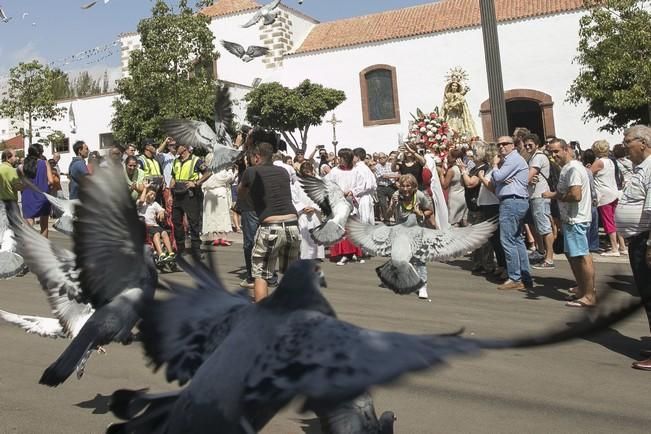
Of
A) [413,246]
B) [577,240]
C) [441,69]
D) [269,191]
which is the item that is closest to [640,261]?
[577,240]

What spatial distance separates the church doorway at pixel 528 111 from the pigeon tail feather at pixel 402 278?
25.6 metres

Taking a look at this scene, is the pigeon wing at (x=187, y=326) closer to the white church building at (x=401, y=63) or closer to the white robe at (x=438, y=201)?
the white robe at (x=438, y=201)

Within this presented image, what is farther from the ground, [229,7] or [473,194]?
[229,7]

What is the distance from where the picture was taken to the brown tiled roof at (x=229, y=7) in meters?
38.4

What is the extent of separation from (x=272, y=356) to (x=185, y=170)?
8.28 m

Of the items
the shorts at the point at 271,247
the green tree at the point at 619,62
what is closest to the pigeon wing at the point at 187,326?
the shorts at the point at 271,247

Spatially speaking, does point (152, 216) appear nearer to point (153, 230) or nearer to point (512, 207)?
point (153, 230)

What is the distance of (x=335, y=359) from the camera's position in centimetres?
174

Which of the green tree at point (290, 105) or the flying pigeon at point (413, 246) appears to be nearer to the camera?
the flying pigeon at point (413, 246)

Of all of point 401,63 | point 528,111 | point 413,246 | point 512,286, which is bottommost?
point 512,286

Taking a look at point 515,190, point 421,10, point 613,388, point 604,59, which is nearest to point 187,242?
point 515,190

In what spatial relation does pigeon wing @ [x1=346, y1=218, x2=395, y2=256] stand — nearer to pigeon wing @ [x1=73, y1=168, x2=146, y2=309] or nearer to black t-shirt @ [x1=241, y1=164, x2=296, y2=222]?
black t-shirt @ [x1=241, y1=164, x2=296, y2=222]

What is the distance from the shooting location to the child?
953cm

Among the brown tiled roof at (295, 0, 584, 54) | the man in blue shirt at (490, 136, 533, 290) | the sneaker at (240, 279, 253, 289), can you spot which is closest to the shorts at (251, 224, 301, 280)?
the sneaker at (240, 279, 253, 289)
